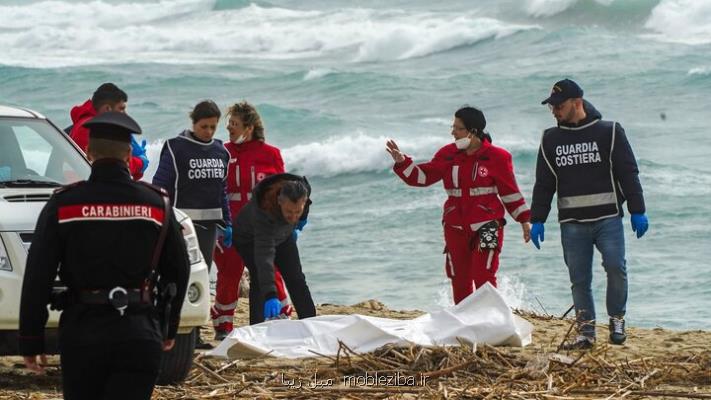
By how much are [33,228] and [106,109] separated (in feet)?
6.78

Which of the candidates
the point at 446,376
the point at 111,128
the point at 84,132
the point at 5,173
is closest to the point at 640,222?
the point at 446,376

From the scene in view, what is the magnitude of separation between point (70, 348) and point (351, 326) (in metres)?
4.17

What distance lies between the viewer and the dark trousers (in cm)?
970

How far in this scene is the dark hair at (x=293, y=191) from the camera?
30.0 feet

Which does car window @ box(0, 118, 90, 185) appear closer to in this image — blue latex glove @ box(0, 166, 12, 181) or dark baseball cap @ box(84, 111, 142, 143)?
blue latex glove @ box(0, 166, 12, 181)

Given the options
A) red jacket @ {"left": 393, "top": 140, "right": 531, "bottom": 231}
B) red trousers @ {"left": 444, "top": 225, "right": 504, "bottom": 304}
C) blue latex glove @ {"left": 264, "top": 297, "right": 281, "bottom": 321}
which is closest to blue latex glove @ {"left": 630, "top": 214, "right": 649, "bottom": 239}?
red jacket @ {"left": 393, "top": 140, "right": 531, "bottom": 231}

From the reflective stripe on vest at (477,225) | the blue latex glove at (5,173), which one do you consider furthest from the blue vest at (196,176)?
the reflective stripe on vest at (477,225)

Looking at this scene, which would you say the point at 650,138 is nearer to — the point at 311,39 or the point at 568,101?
the point at 568,101

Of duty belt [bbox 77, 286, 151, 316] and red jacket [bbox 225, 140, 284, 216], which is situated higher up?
red jacket [bbox 225, 140, 284, 216]

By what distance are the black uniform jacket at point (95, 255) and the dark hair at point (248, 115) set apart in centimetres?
490

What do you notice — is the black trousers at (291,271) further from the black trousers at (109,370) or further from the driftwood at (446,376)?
the black trousers at (109,370)

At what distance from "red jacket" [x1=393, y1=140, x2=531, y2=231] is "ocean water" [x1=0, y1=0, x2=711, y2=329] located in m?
3.79

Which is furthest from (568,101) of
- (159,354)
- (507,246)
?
(507,246)

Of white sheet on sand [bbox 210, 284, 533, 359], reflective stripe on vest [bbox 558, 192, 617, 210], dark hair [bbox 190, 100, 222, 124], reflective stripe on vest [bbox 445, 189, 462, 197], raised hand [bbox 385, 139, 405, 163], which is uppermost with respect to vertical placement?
dark hair [bbox 190, 100, 222, 124]
